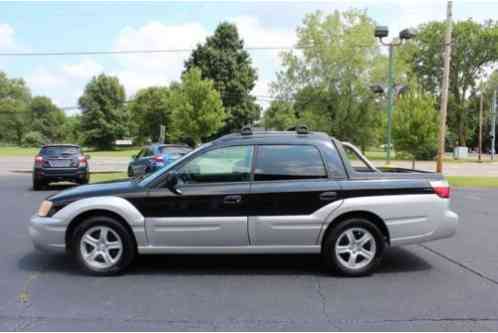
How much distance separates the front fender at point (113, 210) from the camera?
5094 millimetres

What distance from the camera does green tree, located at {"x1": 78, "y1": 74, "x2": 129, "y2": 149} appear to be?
7175 centimetres

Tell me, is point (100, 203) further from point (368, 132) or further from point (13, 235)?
point (368, 132)

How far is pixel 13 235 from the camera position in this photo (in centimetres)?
725

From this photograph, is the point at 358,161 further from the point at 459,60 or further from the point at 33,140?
the point at 33,140

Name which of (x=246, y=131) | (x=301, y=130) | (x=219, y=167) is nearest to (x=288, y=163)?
(x=301, y=130)

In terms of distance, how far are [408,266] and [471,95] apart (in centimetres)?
6634

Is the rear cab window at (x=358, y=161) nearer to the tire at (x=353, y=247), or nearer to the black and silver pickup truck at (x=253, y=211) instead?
the black and silver pickup truck at (x=253, y=211)

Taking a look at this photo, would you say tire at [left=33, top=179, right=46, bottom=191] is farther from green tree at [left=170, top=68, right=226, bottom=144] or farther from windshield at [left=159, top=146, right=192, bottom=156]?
green tree at [left=170, top=68, right=226, bottom=144]

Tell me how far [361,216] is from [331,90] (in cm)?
4133

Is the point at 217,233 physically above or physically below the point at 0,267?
above

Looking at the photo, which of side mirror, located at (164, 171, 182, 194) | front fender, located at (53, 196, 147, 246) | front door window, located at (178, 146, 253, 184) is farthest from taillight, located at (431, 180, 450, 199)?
front fender, located at (53, 196, 147, 246)

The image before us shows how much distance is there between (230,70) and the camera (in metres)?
50.6

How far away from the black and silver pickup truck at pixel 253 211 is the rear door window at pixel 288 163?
0.01 meters

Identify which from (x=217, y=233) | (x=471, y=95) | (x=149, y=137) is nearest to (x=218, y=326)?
(x=217, y=233)
